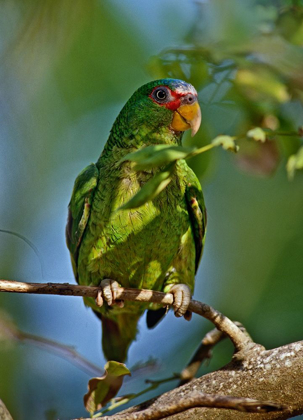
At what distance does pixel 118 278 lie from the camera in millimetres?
2830

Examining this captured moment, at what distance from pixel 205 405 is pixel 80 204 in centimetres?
144

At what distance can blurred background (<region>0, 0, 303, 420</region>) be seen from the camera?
2.18 meters

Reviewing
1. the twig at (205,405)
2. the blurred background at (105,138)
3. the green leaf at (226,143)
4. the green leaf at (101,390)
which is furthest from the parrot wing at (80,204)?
the green leaf at (226,143)

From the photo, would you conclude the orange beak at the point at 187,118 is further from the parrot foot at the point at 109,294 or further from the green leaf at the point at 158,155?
the green leaf at the point at 158,155

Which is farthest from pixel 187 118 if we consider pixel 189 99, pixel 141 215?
pixel 141 215

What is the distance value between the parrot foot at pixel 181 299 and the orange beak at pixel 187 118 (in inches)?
32.6

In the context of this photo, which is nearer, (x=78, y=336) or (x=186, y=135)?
(x=186, y=135)

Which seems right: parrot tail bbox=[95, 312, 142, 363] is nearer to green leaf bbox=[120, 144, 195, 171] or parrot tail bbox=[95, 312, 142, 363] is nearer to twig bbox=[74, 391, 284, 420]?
twig bbox=[74, 391, 284, 420]

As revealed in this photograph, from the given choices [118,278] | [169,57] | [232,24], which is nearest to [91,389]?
[118,278]

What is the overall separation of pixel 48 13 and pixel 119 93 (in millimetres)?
1233

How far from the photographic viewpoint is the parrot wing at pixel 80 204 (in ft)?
9.31

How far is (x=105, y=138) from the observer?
3574 millimetres

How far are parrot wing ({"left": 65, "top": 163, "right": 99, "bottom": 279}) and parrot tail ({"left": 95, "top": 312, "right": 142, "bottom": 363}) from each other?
46 centimetres

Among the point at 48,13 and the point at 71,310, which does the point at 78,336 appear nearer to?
the point at 71,310
